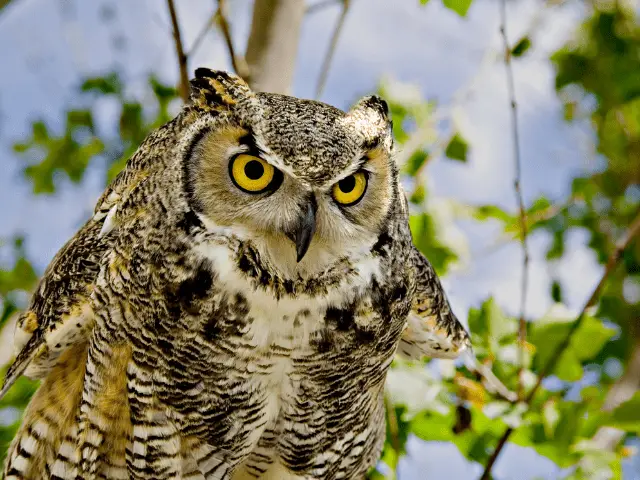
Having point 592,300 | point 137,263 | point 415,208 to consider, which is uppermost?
point 415,208

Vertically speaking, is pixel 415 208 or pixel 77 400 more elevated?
pixel 415 208

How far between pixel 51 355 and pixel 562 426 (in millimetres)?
1124

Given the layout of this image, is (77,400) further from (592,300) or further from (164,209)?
(592,300)

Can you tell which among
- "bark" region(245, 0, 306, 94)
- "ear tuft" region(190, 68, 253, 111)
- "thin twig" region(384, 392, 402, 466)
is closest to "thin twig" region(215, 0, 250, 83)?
"bark" region(245, 0, 306, 94)

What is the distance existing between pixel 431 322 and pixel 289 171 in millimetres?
566

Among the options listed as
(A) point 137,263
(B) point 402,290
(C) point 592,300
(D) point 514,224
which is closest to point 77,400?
(A) point 137,263

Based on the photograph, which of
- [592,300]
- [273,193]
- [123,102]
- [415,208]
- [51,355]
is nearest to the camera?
[273,193]

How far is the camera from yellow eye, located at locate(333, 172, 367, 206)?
Answer: 1186 millimetres

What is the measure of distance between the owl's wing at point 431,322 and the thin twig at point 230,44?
2.00 ft

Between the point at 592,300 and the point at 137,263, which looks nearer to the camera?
the point at 137,263

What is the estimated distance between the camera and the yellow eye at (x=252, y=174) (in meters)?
1.15

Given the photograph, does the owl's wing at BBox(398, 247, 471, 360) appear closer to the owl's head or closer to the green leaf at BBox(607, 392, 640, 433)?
the owl's head

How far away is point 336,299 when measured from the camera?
1268mm

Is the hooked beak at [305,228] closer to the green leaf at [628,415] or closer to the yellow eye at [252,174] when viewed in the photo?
the yellow eye at [252,174]
